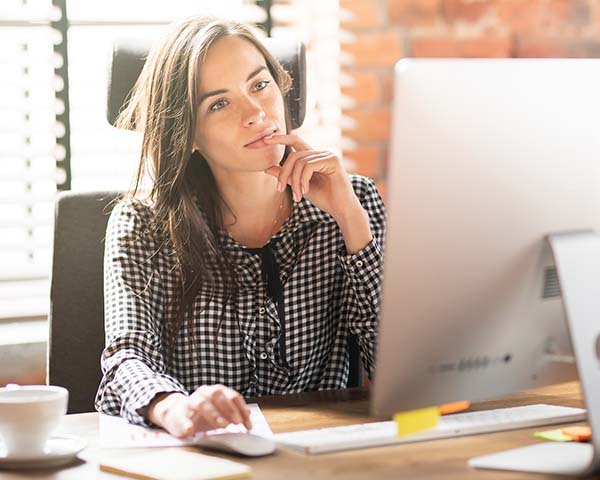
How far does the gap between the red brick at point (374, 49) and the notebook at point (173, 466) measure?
61.0 inches

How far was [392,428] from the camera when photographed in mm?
1168

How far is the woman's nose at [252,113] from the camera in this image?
163cm

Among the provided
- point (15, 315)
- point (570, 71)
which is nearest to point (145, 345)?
point (570, 71)

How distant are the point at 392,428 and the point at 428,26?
5.05 ft

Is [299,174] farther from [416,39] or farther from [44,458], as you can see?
[416,39]

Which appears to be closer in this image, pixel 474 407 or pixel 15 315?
pixel 474 407

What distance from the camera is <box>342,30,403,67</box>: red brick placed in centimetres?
244

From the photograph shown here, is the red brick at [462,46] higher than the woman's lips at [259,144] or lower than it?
higher

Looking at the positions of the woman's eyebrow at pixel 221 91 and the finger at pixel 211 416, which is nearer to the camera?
the finger at pixel 211 416

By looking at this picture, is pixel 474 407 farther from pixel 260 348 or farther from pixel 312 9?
pixel 312 9

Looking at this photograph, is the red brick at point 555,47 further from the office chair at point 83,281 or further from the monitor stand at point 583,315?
the monitor stand at point 583,315

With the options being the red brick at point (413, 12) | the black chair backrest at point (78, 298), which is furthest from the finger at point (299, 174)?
the red brick at point (413, 12)

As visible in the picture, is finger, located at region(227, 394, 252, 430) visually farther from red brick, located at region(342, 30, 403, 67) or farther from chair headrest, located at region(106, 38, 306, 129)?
red brick, located at region(342, 30, 403, 67)

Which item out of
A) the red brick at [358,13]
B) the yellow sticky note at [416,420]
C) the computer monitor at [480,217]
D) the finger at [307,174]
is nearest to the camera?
the computer monitor at [480,217]
